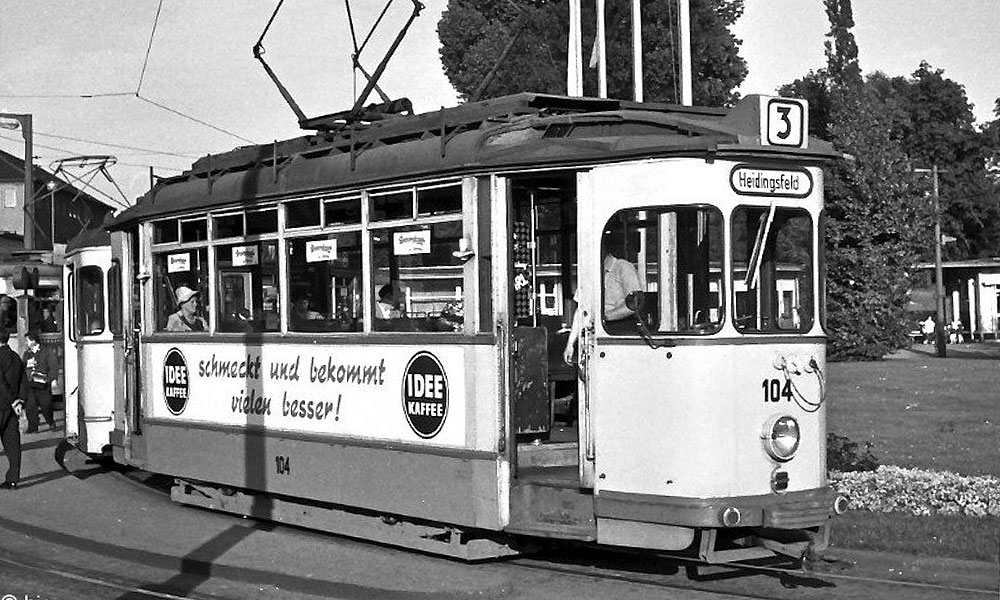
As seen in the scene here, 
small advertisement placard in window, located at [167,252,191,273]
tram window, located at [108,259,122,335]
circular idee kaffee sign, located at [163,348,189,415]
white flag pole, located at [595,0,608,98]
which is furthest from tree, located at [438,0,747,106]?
circular idee kaffee sign, located at [163,348,189,415]

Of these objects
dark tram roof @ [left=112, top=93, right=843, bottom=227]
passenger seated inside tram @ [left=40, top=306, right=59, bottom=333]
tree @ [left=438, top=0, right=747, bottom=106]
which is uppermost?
tree @ [left=438, top=0, right=747, bottom=106]

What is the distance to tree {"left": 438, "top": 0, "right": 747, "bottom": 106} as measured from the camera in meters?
37.6

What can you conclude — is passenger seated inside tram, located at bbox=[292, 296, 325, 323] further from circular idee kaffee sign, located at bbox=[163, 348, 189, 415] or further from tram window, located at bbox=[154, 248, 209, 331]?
circular idee kaffee sign, located at bbox=[163, 348, 189, 415]

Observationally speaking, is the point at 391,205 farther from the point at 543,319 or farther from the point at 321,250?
A: the point at 543,319

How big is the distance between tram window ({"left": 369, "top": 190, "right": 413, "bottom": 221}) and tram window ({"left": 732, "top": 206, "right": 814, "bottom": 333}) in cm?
252

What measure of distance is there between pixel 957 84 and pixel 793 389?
77.4 m

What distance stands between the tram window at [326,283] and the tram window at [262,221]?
321mm

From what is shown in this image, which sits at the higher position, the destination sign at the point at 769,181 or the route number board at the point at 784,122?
the route number board at the point at 784,122

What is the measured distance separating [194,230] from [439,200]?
12.6ft

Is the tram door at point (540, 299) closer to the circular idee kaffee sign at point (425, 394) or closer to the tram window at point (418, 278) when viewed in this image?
the tram window at point (418, 278)

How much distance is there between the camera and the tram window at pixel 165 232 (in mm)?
13477

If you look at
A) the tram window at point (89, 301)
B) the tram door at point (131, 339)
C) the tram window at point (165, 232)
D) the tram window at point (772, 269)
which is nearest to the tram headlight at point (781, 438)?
the tram window at point (772, 269)

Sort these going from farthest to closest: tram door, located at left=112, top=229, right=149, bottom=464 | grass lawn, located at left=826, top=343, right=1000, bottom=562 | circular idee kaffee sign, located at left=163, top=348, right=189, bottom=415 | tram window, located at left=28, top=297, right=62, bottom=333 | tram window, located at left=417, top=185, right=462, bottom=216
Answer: tram window, located at left=28, top=297, right=62, bottom=333 → tram door, located at left=112, top=229, right=149, bottom=464 → circular idee kaffee sign, located at left=163, top=348, right=189, bottom=415 → grass lawn, located at left=826, top=343, right=1000, bottom=562 → tram window, located at left=417, top=185, right=462, bottom=216

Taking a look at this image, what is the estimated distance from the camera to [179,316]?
13.4 m
